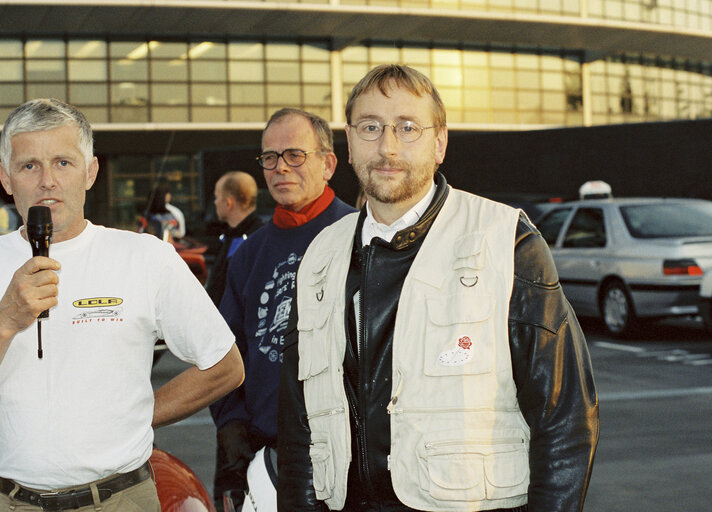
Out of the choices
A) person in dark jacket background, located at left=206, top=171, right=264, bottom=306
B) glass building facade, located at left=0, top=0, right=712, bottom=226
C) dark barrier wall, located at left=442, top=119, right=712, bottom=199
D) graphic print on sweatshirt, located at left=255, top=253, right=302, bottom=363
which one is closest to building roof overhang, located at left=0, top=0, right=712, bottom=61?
glass building facade, located at left=0, top=0, right=712, bottom=226

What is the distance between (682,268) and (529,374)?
31.9ft

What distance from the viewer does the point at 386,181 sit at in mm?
2605

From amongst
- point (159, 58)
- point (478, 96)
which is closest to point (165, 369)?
point (159, 58)

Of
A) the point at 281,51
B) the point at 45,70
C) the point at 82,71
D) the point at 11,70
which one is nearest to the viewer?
the point at 11,70

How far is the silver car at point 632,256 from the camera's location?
1157cm

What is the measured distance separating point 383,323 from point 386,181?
370 millimetres

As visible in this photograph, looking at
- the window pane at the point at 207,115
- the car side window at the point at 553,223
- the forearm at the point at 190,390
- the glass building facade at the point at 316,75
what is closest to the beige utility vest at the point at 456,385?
the forearm at the point at 190,390

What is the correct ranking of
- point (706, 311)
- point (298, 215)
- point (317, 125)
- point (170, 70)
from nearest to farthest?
point (298, 215) → point (317, 125) → point (706, 311) → point (170, 70)

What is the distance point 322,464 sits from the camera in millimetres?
2627

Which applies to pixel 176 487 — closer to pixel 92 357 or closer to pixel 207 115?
pixel 92 357

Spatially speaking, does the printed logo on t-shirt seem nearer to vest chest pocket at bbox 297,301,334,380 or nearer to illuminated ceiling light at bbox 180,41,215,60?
vest chest pocket at bbox 297,301,334,380

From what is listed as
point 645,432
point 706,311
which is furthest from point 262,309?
point 706,311

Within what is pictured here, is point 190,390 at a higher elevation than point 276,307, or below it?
below

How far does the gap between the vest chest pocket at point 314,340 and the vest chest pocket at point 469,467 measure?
0.40 meters
